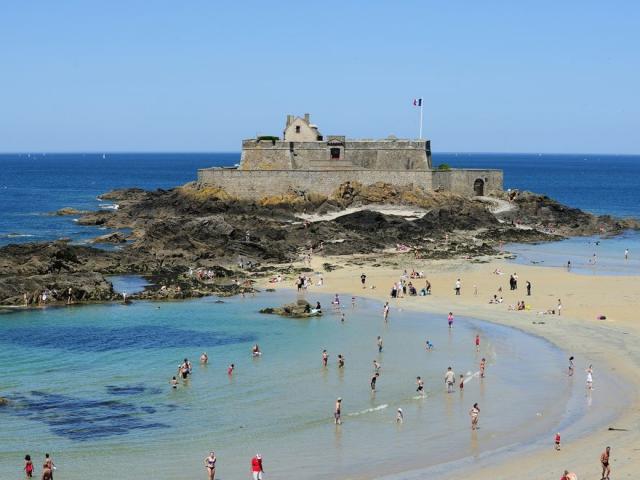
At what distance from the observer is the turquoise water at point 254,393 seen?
20594 millimetres

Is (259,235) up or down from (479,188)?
down

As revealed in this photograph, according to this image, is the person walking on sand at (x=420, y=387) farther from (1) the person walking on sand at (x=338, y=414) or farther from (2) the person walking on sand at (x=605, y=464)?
(2) the person walking on sand at (x=605, y=464)

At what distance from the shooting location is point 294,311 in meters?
36.1

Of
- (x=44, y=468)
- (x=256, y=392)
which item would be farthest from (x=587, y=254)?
(x=44, y=468)

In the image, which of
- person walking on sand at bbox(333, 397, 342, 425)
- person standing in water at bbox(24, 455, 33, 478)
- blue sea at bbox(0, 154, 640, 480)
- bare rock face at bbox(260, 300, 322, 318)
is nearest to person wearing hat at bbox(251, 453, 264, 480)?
blue sea at bbox(0, 154, 640, 480)

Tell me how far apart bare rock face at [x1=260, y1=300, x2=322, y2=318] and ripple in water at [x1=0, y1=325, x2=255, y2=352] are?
3.51 m

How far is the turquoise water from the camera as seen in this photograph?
20594 mm

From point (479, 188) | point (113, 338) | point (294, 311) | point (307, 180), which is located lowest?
point (113, 338)

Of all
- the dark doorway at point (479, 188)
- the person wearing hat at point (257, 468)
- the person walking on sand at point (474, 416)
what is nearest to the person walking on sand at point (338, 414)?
the person walking on sand at point (474, 416)

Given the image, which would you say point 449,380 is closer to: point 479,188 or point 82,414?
point 82,414

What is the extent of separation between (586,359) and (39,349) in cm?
1683

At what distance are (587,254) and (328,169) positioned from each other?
21.1m

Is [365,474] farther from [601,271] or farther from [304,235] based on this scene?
[304,235]

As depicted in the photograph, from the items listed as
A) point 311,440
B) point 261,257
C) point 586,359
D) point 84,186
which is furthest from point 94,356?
point 84,186
